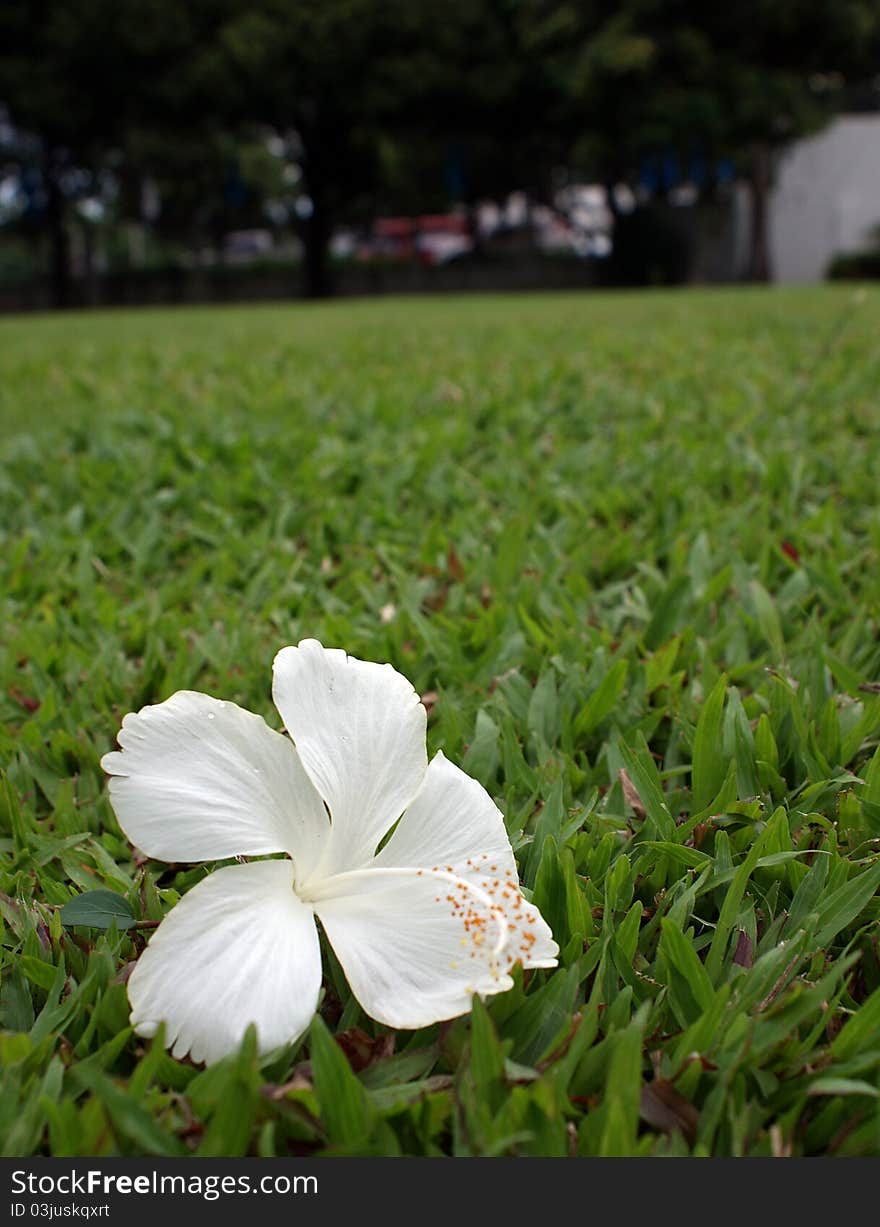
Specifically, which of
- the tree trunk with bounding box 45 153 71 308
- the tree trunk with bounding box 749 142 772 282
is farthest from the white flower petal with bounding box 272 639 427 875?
the tree trunk with bounding box 45 153 71 308

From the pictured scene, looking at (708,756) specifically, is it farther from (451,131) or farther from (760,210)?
(760,210)

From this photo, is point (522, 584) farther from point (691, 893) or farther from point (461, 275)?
point (461, 275)

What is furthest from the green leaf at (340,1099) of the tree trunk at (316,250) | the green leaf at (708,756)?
the tree trunk at (316,250)

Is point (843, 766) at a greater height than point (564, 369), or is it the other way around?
point (564, 369)

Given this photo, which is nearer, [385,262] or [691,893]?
A: [691,893]

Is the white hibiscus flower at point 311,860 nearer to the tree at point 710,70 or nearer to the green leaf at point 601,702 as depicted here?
the green leaf at point 601,702

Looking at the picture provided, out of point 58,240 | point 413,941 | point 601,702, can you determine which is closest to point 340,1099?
point 413,941

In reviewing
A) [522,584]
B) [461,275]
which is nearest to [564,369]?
[522,584]
